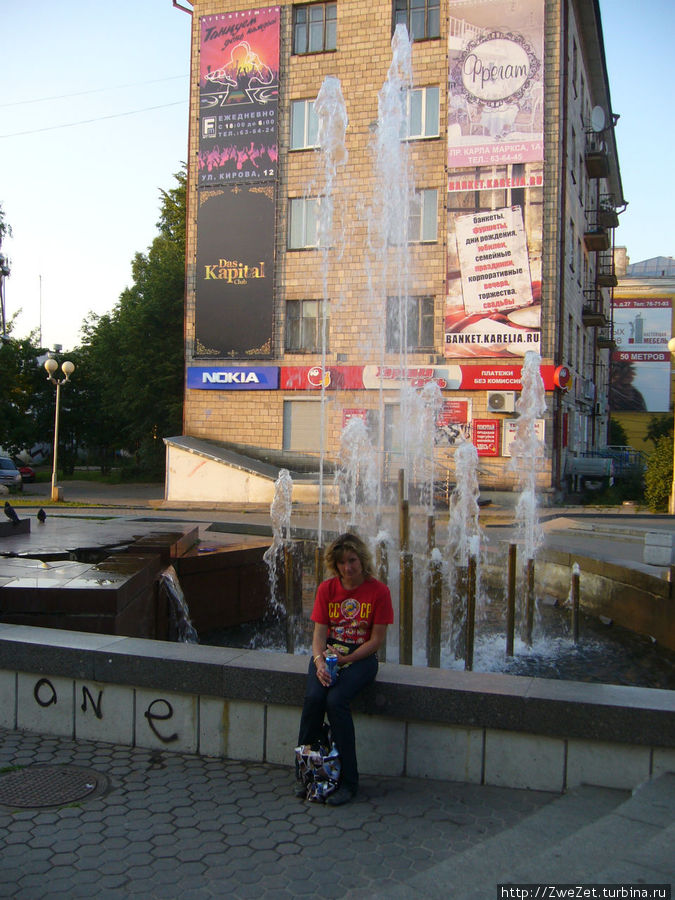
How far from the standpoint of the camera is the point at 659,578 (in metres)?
7.36

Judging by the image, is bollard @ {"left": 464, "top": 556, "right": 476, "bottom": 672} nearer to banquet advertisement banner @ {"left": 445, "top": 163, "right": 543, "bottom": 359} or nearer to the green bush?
the green bush

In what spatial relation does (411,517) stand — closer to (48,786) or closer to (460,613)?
(460,613)

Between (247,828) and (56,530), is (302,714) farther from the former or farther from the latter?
(56,530)

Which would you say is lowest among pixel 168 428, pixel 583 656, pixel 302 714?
pixel 583 656

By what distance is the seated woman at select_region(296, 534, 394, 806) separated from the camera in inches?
149

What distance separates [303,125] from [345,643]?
2428cm

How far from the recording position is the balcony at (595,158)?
2975 centimetres

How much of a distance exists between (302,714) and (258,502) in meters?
19.1

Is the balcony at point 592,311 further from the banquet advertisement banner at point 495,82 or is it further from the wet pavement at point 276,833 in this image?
the wet pavement at point 276,833

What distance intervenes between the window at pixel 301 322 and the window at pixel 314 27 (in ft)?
25.4

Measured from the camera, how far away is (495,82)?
2309 centimetres

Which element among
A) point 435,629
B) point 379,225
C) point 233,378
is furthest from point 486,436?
point 435,629

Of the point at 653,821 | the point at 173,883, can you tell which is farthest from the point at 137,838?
the point at 653,821

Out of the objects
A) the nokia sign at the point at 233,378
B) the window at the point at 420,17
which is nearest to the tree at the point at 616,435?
the nokia sign at the point at 233,378
